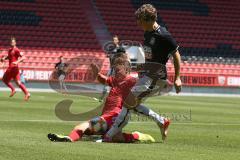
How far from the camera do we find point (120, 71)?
30.3 ft

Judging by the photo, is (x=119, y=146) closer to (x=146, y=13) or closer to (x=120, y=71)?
(x=120, y=71)

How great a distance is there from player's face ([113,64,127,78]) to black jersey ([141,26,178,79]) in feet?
1.63

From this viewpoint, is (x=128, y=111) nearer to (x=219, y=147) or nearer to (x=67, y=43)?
(x=219, y=147)

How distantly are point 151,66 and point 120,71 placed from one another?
0.63 metres

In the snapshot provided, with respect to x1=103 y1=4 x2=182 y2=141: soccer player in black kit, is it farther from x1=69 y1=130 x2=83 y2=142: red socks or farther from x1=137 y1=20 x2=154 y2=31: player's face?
x1=69 y1=130 x2=83 y2=142: red socks

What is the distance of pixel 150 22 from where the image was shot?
9312mm

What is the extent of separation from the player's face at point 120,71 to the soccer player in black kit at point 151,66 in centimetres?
31

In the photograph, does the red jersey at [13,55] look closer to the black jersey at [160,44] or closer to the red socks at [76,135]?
the black jersey at [160,44]

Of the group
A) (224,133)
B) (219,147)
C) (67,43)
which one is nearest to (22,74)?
(67,43)

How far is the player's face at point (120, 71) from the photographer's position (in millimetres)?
9156

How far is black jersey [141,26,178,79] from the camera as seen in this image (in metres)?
9.39

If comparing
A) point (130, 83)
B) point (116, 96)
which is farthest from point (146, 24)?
point (116, 96)

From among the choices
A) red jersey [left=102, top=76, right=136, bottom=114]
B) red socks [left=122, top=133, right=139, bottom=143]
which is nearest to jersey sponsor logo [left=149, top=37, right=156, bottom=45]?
red jersey [left=102, top=76, right=136, bottom=114]

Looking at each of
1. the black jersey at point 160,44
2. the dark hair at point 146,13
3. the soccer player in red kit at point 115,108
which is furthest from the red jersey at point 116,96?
the dark hair at point 146,13
